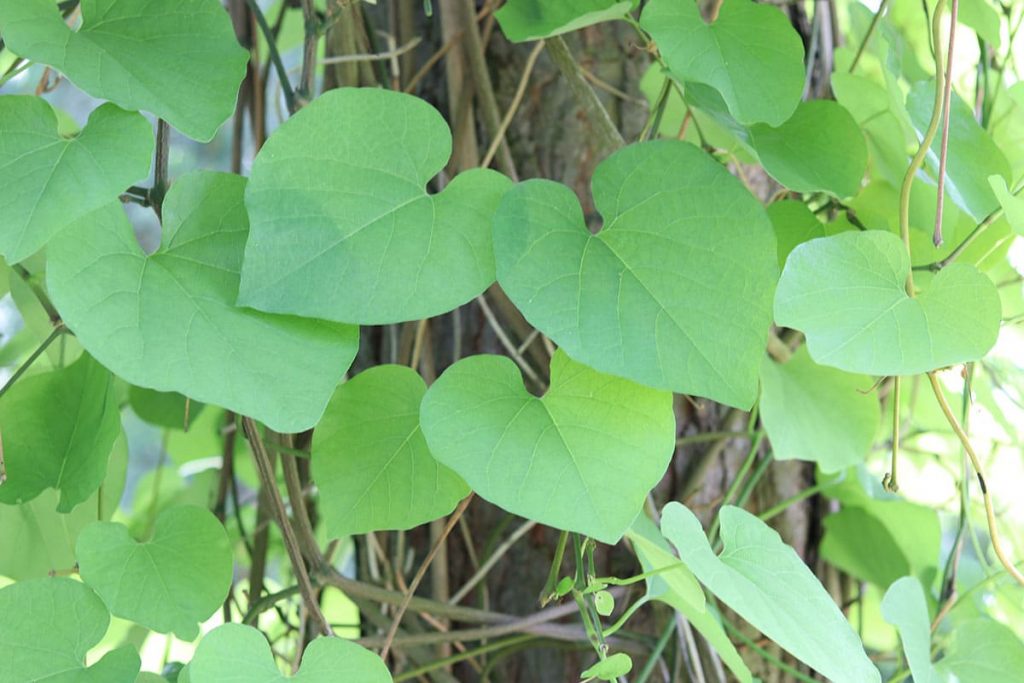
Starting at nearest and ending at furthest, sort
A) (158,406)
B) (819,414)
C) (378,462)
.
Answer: (378,462), (819,414), (158,406)

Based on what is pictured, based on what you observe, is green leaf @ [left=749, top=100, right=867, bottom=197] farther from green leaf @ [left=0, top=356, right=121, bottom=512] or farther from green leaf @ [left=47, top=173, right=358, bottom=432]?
green leaf @ [left=0, top=356, right=121, bottom=512]

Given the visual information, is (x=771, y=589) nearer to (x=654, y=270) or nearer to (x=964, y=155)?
(x=654, y=270)

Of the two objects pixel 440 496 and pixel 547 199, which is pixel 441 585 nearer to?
pixel 440 496

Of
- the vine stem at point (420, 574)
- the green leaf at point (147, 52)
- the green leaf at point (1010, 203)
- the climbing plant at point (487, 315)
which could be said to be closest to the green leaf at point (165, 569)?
the climbing plant at point (487, 315)

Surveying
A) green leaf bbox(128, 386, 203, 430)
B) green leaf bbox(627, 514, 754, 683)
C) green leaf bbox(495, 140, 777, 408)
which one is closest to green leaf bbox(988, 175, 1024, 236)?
green leaf bbox(495, 140, 777, 408)

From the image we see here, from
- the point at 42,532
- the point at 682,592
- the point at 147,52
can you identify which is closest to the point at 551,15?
the point at 147,52

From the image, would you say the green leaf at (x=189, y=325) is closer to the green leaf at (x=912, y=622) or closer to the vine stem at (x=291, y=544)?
the vine stem at (x=291, y=544)
